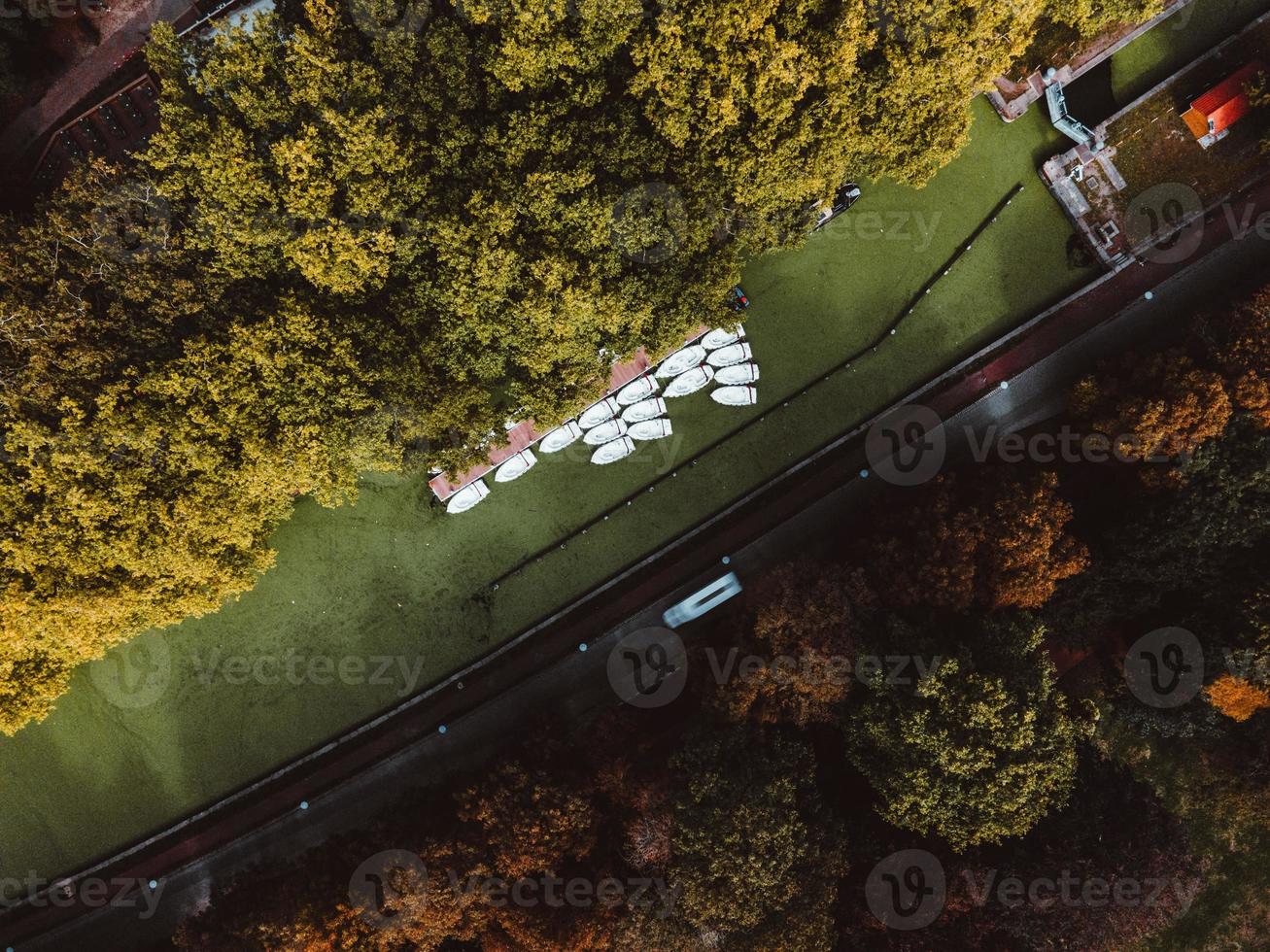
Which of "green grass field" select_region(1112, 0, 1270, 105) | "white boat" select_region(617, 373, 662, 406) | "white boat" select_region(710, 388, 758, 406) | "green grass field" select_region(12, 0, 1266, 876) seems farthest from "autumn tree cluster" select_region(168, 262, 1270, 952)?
"green grass field" select_region(1112, 0, 1270, 105)

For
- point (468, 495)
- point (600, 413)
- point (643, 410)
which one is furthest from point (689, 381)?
point (468, 495)

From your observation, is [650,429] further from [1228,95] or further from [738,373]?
[1228,95]

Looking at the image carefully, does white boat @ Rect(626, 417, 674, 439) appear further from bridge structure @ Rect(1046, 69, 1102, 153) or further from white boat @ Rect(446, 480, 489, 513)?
bridge structure @ Rect(1046, 69, 1102, 153)

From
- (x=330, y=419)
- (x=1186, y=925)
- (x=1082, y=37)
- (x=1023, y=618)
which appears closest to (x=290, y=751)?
(x=330, y=419)

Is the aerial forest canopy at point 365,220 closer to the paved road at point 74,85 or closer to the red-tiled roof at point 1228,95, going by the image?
the paved road at point 74,85

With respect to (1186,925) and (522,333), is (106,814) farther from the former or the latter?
(1186,925)
